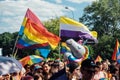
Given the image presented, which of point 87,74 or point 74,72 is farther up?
point 87,74

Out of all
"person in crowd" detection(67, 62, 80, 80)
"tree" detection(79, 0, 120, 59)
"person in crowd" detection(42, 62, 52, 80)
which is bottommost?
"tree" detection(79, 0, 120, 59)

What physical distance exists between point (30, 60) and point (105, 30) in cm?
6022

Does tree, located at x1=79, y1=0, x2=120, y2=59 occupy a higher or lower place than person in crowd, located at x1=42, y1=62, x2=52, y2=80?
lower

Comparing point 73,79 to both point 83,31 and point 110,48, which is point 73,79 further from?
point 110,48

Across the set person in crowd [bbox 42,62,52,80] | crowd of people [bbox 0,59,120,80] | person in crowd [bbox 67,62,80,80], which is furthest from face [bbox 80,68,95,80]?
person in crowd [bbox 42,62,52,80]

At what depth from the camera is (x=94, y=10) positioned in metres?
78.2

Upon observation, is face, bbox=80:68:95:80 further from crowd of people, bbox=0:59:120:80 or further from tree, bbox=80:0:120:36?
tree, bbox=80:0:120:36

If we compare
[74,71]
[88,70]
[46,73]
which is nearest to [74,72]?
[74,71]

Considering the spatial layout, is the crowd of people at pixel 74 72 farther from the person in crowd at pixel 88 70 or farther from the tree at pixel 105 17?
the tree at pixel 105 17

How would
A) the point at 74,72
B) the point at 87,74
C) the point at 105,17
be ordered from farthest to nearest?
the point at 105,17 → the point at 74,72 → the point at 87,74

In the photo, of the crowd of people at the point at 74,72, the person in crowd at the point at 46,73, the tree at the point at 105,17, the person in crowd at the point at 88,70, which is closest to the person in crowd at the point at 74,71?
the crowd of people at the point at 74,72

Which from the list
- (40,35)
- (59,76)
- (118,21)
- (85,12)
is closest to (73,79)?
(59,76)

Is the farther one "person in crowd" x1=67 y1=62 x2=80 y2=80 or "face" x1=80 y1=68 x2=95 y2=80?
"person in crowd" x1=67 y1=62 x2=80 y2=80

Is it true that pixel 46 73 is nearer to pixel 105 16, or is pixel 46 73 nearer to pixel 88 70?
pixel 88 70
